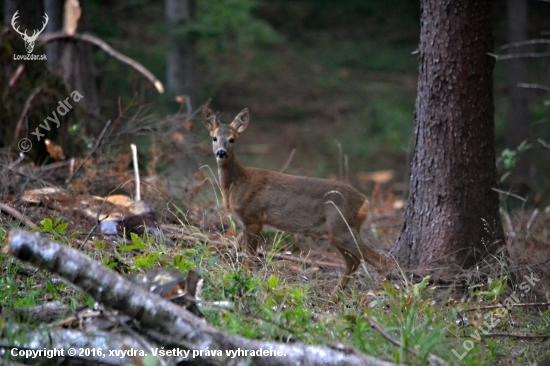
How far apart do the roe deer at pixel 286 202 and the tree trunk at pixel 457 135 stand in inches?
30.6

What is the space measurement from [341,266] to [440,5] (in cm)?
248

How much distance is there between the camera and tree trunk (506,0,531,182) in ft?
44.8

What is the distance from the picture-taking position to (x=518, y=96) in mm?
13992

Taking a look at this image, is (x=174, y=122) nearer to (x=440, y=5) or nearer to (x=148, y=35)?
(x=440, y=5)

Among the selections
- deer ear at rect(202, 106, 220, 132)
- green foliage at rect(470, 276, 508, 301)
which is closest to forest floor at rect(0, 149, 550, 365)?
green foliage at rect(470, 276, 508, 301)

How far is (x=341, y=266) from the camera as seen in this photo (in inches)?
256

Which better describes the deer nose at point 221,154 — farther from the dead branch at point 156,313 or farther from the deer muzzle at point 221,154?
the dead branch at point 156,313

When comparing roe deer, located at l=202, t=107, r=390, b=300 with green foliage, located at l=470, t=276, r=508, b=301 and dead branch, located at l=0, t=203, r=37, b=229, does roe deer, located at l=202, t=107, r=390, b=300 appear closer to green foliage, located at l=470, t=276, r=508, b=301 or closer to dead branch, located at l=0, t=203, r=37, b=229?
green foliage, located at l=470, t=276, r=508, b=301

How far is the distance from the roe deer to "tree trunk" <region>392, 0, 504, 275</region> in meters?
0.78

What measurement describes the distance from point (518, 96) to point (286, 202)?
29.6 feet

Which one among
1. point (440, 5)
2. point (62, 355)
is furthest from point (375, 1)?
point (62, 355)

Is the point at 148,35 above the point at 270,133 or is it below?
above

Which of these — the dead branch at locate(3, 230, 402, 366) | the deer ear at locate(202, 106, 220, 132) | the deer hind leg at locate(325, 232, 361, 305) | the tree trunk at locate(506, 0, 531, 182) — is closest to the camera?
the dead branch at locate(3, 230, 402, 366)

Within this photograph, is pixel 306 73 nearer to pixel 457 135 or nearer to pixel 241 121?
pixel 241 121
